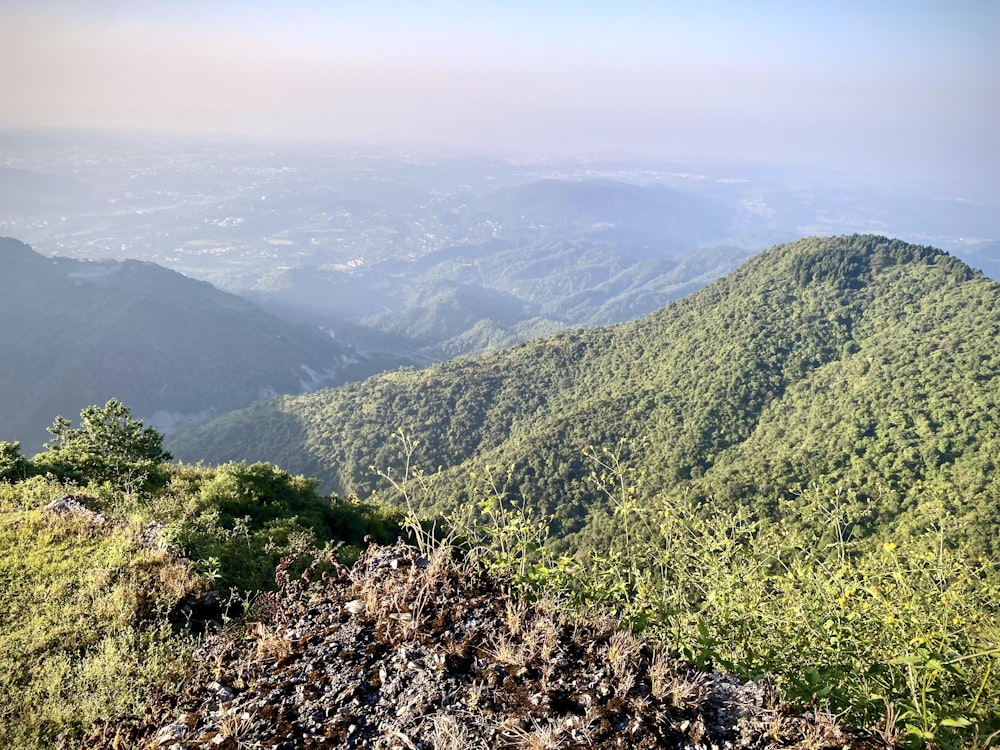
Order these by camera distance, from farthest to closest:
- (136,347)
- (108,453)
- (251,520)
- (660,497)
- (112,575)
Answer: (136,347) → (108,453) → (251,520) → (660,497) → (112,575)

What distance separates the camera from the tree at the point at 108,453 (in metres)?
9.80

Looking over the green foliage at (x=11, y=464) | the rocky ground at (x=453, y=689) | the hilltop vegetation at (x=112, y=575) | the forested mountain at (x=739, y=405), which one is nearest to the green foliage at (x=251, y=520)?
the hilltop vegetation at (x=112, y=575)

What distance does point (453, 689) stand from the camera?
10.6ft

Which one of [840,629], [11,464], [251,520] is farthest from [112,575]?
[840,629]

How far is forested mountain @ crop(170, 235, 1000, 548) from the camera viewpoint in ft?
135

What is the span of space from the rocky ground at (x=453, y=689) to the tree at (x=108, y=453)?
647 centimetres

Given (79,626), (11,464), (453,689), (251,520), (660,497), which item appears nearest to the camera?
(453,689)

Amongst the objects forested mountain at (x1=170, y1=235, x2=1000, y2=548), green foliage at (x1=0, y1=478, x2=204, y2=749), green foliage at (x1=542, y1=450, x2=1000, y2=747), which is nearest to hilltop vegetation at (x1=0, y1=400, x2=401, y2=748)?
green foliage at (x1=0, y1=478, x2=204, y2=749)

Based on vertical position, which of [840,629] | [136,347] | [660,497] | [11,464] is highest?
[840,629]

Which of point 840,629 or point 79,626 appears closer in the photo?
point 840,629

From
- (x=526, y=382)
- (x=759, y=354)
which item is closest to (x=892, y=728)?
(x=759, y=354)

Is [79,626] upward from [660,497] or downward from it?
downward

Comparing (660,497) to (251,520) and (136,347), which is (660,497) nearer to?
(251,520)

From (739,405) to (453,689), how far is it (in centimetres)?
6163
